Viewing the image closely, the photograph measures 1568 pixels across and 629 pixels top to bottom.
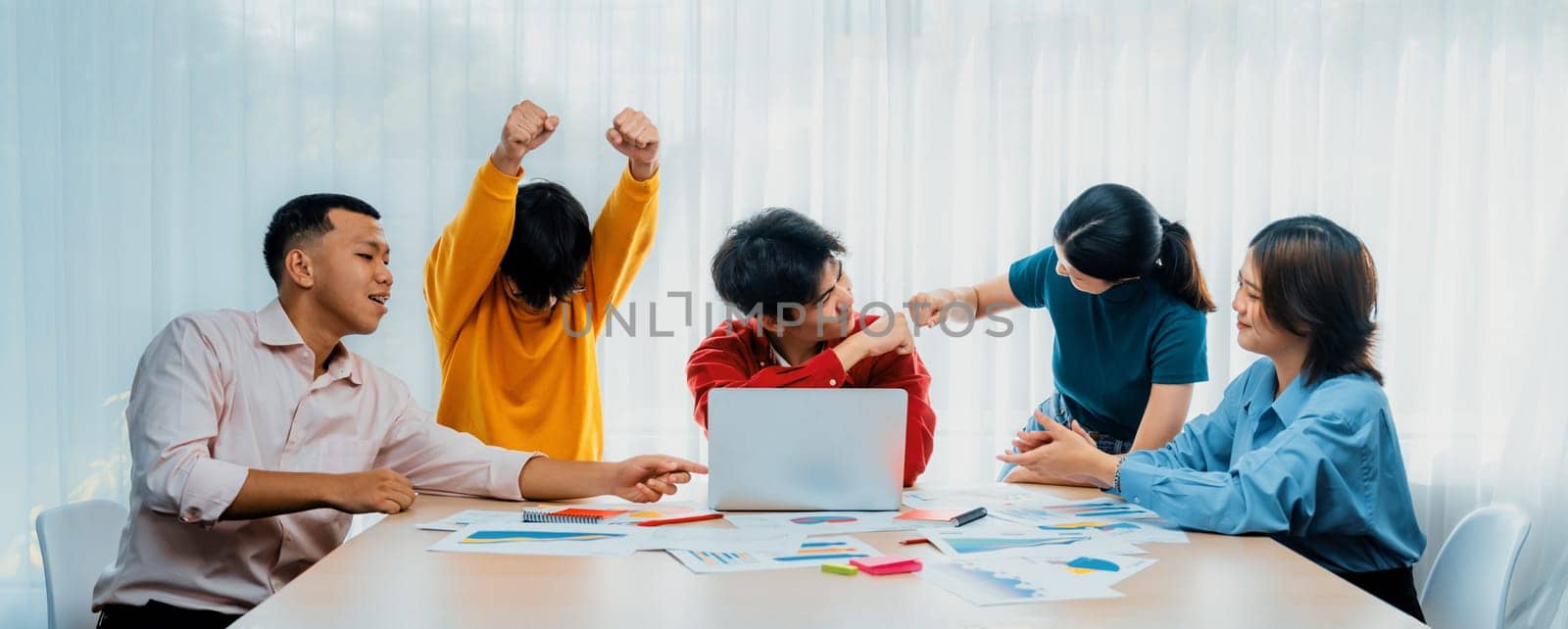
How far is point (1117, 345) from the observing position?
244 centimetres

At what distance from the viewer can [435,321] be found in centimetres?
247

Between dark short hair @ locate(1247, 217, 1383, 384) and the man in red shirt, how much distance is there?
0.73 m

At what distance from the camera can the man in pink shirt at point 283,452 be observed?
1790mm

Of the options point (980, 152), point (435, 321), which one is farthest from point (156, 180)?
point (980, 152)

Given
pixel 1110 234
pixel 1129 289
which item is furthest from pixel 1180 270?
pixel 1110 234

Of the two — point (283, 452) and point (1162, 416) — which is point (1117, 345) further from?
point (283, 452)

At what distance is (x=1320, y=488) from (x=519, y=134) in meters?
1.60

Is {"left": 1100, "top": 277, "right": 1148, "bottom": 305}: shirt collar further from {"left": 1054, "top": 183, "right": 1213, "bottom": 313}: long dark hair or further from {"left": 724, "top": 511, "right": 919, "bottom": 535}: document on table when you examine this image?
{"left": 724, "top": 511, "right": 919, "bottom": 535}: document on table

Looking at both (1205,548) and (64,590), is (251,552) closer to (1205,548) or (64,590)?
(64,590)

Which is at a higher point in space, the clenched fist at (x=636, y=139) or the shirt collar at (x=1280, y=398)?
→ the clenched fist at (x=636, y=139)

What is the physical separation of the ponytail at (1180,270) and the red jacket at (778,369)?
55 centimetres

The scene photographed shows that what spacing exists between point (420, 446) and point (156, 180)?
2.09 metres

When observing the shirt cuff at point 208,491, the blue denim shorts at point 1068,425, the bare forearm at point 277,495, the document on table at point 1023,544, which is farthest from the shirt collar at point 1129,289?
the shirt cuff at point 208,491

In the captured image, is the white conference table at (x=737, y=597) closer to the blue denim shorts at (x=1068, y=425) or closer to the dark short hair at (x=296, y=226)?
the dark short hair at (x=296, y=226)
